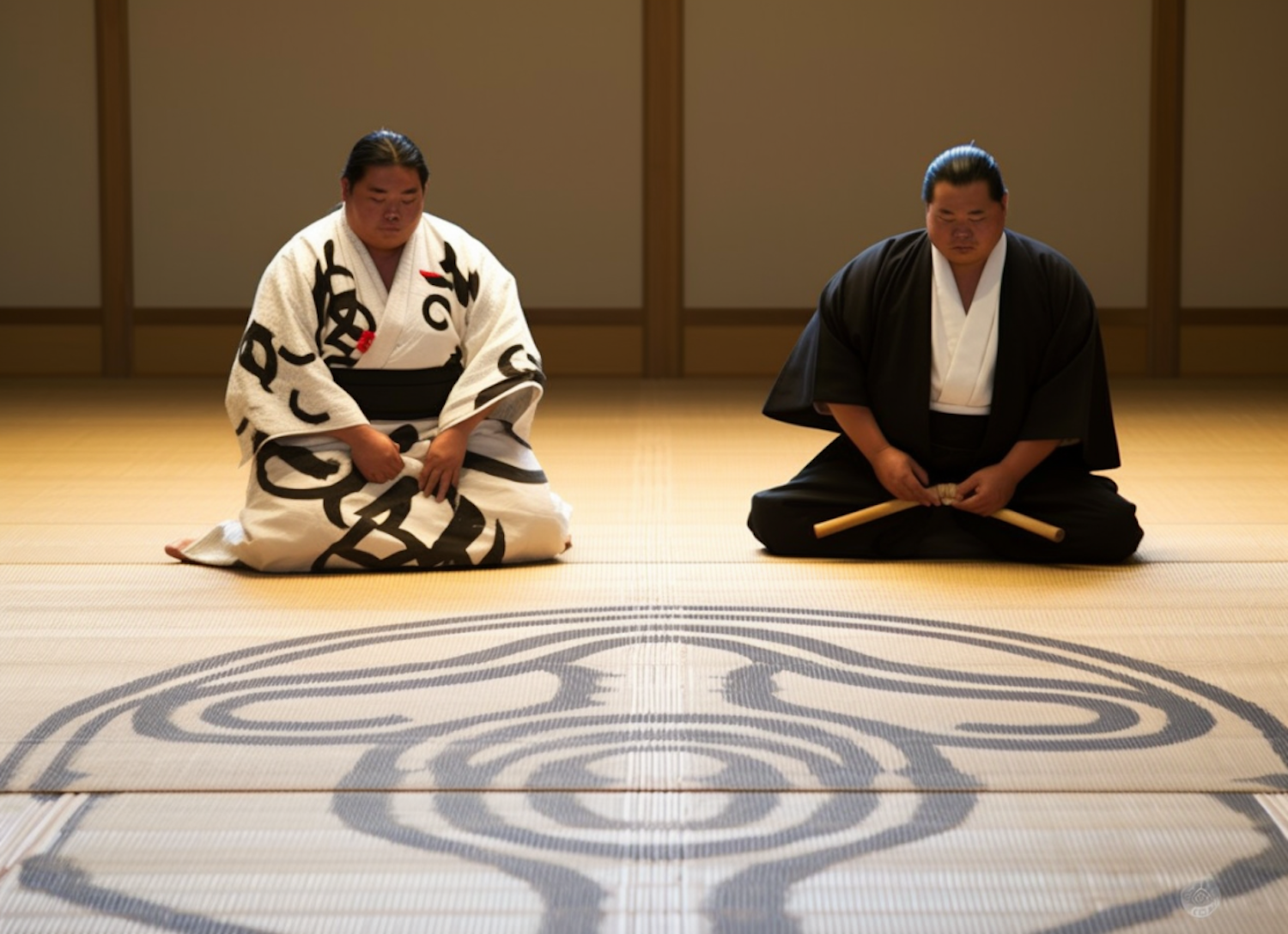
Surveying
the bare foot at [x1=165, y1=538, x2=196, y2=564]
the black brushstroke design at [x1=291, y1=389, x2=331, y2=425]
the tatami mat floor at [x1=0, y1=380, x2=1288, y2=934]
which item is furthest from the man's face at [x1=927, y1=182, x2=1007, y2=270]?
the bare foot at [x1=165, y1=538, x2=196, y2=564]

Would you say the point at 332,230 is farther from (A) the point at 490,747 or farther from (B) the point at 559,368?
(B) the point at 559,368

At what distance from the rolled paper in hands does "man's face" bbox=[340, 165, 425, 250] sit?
1.07 m

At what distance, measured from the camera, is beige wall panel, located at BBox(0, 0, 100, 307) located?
7.17 metres

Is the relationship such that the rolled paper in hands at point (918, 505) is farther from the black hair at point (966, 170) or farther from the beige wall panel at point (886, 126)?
the beige wall panel at point (886, 126)

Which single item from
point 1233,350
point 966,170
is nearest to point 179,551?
point 966,170

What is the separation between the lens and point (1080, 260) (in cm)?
730

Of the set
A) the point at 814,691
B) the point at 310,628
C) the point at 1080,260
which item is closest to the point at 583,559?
A: the point at 310,628

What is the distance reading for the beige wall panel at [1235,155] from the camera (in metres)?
7.16

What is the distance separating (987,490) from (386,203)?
1.37 meters

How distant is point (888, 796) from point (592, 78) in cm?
565

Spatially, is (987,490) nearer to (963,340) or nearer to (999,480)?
(999,480)

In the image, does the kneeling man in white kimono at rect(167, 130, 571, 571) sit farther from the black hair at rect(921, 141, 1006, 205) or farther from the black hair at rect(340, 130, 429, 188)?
the black hair at rect(921, 141, 1006, 205)

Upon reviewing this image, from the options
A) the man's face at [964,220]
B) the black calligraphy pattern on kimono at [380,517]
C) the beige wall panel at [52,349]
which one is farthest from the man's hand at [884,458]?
the beige wall panel at [52,349]

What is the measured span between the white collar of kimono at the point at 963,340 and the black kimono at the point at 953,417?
20 millimetres
